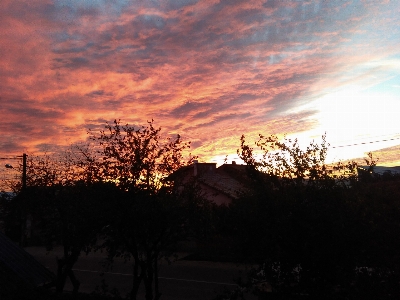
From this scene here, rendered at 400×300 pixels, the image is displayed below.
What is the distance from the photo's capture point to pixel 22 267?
32.8ft

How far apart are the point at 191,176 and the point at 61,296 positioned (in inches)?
180

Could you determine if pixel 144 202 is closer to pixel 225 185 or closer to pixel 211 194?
pixel 211 194

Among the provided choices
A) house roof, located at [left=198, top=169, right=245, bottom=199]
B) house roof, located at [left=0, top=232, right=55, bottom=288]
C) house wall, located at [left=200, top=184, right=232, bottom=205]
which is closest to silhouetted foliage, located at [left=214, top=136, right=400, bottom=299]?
house roof, located at [left=198, top=169, right=245, bottom=199]

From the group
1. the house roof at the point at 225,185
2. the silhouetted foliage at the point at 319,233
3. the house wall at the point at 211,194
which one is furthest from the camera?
the house wall at the point at 211,194

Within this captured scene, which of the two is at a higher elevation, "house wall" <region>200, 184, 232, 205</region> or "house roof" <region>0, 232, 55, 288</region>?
"house wall" <region>200, 184, 232, 205</region>

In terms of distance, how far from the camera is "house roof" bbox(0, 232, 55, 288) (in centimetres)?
963

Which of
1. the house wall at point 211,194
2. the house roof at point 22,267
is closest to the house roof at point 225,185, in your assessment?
the house wall at point 211,194

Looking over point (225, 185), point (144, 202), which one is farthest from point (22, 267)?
point (225, 185)

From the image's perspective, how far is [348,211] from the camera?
581 centimetres

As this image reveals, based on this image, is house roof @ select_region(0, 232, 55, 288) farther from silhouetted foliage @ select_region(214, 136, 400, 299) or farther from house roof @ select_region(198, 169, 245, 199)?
silhouetted foliage @ select_region(214, 136, 400, 299)

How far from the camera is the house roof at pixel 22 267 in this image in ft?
31.6

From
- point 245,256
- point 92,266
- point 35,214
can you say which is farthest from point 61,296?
point 92,266

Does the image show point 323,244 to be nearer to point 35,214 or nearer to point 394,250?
point 394,250

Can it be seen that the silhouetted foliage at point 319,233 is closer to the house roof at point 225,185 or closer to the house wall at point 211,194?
the house roof at point 225,185
